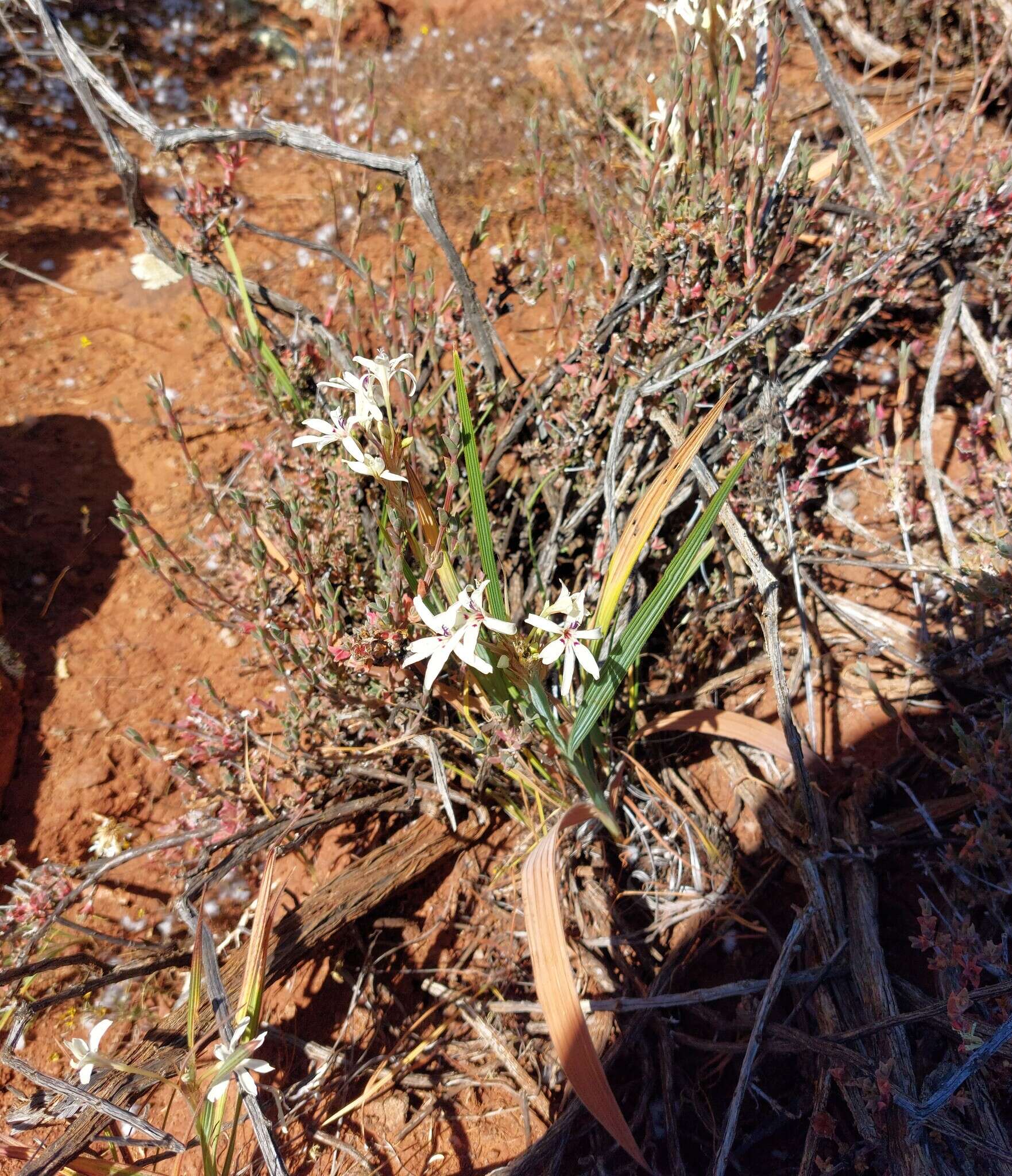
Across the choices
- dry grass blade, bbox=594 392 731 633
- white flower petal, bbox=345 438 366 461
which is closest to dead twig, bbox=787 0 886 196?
dry grass blade, bbox=594 392 731 633

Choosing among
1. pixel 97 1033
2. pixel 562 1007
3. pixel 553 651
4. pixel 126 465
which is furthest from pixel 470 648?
pixel 126 465

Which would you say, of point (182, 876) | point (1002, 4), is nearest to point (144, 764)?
point (182, 876)

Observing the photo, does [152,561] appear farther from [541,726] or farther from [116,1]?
[116,1]

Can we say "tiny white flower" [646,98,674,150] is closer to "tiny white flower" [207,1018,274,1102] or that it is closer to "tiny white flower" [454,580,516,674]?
"tiny white flower" [454,580,516,674]

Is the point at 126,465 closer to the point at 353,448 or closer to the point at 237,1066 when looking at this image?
the point at 353,448

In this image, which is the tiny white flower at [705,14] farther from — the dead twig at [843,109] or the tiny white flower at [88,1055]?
the tiny white flower at [88,1055]

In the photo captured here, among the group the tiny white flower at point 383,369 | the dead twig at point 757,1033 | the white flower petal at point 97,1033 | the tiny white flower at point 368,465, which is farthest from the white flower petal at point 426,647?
the dead twig at point 757,1033
